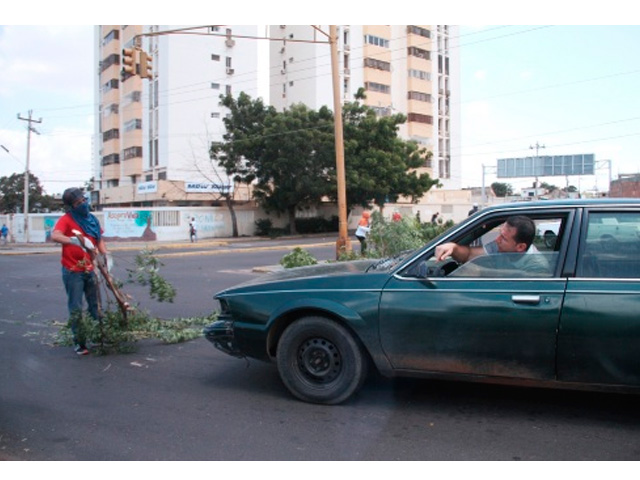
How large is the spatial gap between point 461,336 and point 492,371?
0.33m

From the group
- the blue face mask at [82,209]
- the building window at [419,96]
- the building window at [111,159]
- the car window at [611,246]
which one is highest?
the building window at [419,96]

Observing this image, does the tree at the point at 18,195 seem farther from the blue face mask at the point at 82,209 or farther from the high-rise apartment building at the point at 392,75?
the blue face mask at the point at 82,209

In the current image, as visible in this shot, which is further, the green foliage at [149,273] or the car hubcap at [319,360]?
the green foliage at [149,273]

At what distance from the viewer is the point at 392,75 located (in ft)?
216

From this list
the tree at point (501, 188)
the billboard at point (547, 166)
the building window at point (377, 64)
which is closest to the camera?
the billboard at point (547, 166)

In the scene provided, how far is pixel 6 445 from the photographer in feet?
12.3

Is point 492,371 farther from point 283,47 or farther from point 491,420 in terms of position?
point 283,47

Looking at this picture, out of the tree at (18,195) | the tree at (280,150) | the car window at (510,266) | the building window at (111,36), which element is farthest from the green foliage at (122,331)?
the tree at (18,195)

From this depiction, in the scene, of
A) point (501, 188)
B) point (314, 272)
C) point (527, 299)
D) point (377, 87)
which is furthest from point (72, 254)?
point (501, 188)

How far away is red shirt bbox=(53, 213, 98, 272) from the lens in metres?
5.98

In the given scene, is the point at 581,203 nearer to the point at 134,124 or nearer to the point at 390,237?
the point at 390,237

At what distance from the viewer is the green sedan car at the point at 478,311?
378 centimetres

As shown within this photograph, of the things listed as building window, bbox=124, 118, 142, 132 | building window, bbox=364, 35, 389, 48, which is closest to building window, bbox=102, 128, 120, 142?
building window, bbox=124, 118, 142, 132

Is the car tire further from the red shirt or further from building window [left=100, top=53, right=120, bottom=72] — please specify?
building window [left=100, top=53, right=120, bottom=72]
